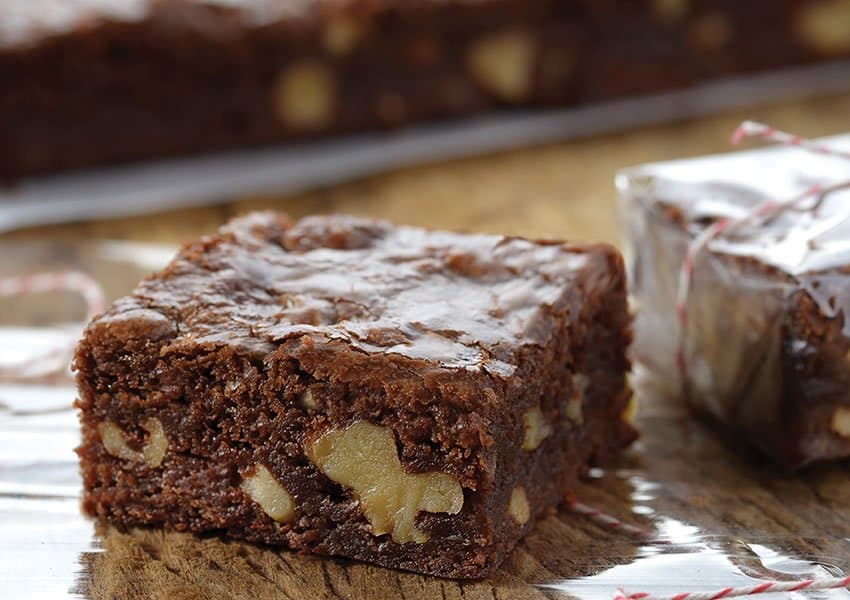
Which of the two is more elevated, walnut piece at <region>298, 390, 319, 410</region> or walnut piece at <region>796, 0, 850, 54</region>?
walnut piece at <region>796, 0, 850, 54</region>

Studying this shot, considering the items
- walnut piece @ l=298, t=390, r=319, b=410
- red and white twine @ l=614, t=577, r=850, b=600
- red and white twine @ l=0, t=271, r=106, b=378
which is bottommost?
red and white twine @ l=614, t=577, r=850, b=600

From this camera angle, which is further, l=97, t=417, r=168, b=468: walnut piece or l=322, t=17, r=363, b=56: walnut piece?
l=322, t=17, r=363, b=56: walnut piece

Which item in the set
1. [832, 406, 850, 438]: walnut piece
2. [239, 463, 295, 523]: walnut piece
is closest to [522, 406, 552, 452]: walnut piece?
[239, 463, 295, 523]: walnut piece

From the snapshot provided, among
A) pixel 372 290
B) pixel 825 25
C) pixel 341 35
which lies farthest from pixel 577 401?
pixel 825 25

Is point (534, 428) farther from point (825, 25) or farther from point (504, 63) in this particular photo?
point (825, 25)

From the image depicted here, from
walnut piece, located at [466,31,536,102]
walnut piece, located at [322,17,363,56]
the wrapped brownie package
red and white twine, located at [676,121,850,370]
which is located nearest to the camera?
the wrapped brownie package

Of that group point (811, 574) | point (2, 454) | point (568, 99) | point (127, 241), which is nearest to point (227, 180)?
point (127, 241)

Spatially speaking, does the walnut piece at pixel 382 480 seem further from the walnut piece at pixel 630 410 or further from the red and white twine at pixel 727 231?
the walnut piece at pixel 630 410

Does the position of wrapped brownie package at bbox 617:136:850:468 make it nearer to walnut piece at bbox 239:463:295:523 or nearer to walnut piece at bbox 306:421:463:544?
walnut piece at bbox 306:421:463:544
